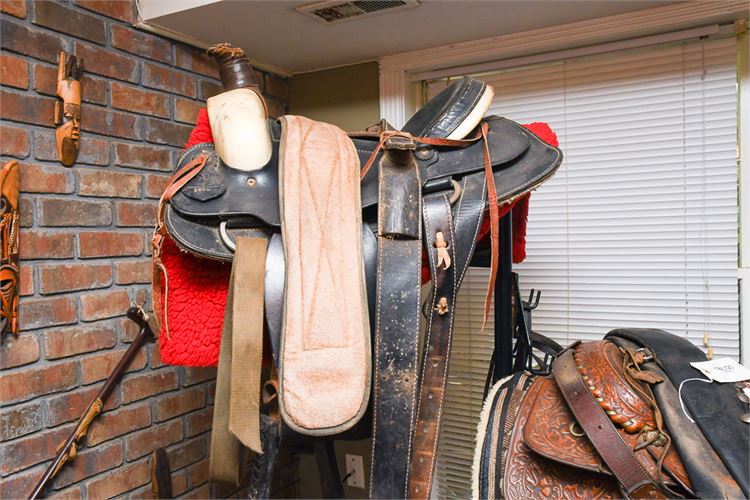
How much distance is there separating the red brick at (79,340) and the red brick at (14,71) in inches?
21.5

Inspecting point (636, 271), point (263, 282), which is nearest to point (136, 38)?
point (263, 282)

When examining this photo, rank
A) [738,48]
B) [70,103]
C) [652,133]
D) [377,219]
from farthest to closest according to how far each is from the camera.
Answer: [652,133] → [738,48] → [70,103] → [377,219]

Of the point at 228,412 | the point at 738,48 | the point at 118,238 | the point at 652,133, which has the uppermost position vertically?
the point at 738,48

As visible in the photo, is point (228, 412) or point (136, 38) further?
point (136, 38)

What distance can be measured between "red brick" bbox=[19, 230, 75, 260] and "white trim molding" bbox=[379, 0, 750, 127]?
1.03 meters

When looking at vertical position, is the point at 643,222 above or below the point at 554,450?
above

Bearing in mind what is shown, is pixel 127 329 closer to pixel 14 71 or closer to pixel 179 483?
pixel 179 483

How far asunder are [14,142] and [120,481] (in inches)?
33.7

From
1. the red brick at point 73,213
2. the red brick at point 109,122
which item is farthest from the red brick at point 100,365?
the red brick at point 109,122

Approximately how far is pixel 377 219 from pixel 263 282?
223 mm

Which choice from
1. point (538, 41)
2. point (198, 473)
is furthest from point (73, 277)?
point (538, 41)

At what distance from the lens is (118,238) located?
4.49 ft

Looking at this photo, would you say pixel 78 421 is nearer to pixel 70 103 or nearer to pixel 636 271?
pixel 70 103

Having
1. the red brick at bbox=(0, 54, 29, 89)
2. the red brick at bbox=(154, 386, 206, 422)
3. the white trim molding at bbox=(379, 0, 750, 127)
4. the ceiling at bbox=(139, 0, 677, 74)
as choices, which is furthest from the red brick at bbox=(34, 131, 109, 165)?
the white trim molding at bbox=(379, 0, 750, 127)
